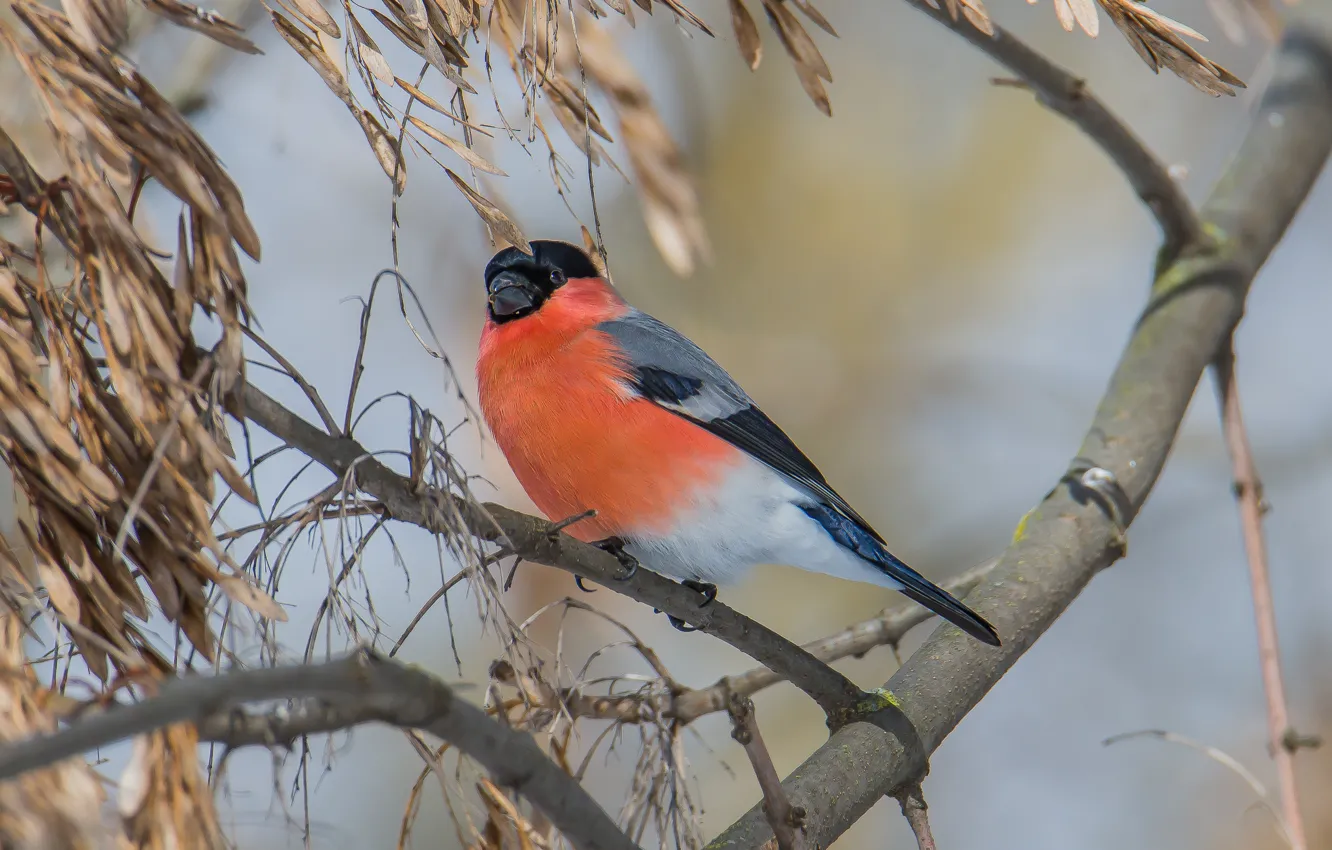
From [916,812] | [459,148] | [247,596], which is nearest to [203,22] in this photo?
[459,148]

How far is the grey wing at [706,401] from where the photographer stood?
2.52 meters

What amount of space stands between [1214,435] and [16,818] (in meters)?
4.80

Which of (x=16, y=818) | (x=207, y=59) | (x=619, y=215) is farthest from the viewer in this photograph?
(x=619, y=215)

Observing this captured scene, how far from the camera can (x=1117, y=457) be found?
2400 mm

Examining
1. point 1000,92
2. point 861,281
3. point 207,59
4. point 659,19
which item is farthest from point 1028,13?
point 207,59

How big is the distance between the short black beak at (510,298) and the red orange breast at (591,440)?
13cm

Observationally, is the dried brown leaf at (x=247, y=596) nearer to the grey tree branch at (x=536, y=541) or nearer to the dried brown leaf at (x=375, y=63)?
the grey tree branch at (x=536, y=541)

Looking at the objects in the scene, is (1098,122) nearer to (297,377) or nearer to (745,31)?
(745,31)

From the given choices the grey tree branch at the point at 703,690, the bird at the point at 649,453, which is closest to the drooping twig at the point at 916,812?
the grey tree branch at the point at 703,690

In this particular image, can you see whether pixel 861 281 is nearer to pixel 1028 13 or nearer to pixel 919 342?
pixel 919 342

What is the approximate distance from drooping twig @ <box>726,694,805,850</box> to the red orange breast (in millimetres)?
896

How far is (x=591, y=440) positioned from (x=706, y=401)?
1.26ft

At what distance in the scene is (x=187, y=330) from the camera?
1181 mm

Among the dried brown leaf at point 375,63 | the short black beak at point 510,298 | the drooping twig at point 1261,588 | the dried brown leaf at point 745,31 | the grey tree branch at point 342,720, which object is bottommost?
the drooping twig at point 1261,588
